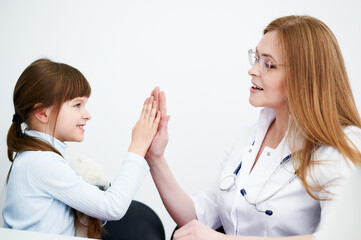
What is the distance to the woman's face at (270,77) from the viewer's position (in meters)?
1.34

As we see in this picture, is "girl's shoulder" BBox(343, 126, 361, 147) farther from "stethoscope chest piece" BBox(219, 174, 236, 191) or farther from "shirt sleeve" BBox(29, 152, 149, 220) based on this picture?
"shirt sleeve" BBox(29, 152, 149, 220)

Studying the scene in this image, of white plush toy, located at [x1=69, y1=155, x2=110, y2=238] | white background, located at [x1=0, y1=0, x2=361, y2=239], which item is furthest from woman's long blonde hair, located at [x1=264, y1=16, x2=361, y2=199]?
white background, located at [x1=0, y1=0, x2=361, y2=239]

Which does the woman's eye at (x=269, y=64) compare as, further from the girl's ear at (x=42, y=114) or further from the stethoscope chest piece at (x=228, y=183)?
the girl's ear at (x=42, y=114)

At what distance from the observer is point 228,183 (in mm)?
1432

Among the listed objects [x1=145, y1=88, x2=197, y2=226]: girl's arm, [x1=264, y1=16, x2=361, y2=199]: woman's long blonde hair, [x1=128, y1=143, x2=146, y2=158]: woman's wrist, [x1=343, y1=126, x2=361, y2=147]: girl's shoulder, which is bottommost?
[x1=145, y1=88, x2=197, y2=226]: girl's arm

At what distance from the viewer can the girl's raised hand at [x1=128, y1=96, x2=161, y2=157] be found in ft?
4.59

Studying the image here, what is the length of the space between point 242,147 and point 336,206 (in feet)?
3.68

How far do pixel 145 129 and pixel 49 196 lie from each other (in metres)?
0.41

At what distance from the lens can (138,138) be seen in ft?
4.64

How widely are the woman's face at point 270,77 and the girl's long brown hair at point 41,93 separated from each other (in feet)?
2.13

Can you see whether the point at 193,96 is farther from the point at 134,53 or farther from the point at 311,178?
→ the point at 311,178

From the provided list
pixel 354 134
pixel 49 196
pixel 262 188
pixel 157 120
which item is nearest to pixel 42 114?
pixel 49 196

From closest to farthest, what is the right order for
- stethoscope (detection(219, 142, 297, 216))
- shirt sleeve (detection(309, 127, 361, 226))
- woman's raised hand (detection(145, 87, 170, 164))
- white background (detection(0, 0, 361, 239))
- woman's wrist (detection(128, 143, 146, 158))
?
shirt sleeve (detection(309, 127, 361, 226))
stethoscope (detection(219, 142, 297, 216))
woman's wrist (detection(128, 143, 146, 158))
woman's raised hand (detection(145, 87, 170, 164))
white background (detection(0, 0, 361, 239))

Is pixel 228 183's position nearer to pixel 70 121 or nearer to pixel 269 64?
pixel 269 64
